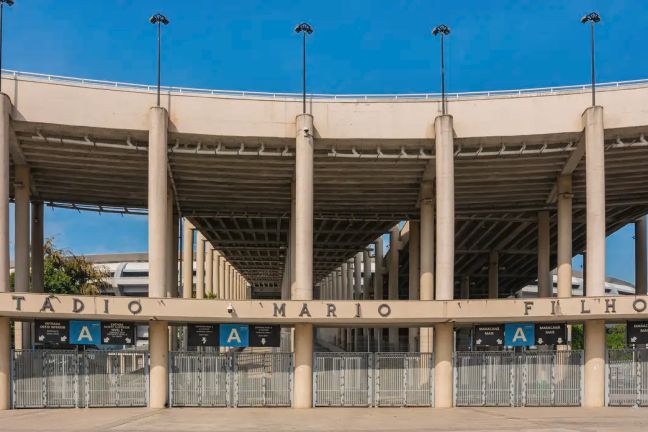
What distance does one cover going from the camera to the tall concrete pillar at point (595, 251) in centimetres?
2939

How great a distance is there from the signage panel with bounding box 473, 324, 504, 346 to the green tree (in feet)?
136

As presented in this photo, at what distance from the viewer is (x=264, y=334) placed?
30484mm

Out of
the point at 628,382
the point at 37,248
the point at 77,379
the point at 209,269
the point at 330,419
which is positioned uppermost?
the point at 37,248

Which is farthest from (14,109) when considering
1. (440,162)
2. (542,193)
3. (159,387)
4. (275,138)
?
(542,193)

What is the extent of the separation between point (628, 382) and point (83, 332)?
24.8 meters

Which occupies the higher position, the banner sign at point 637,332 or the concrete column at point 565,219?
the concrete column at point 565,219

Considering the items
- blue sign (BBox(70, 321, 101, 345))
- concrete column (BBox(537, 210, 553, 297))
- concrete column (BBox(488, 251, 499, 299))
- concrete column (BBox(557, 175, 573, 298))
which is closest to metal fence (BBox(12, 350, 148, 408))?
blue sign (BBox(70, 321, 101, 345))

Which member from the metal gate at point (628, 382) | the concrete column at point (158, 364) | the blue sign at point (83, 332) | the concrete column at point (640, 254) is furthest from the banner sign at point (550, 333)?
the concrete column at point (640, 254)

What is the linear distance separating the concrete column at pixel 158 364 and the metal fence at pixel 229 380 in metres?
0.36

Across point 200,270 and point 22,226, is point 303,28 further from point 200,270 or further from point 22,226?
point 200,270

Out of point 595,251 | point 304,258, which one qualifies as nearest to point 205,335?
point 304,258

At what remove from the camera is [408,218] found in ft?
156

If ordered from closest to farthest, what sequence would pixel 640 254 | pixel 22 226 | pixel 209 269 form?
pixel 22 226
pixel 640 254
pixel 209 269

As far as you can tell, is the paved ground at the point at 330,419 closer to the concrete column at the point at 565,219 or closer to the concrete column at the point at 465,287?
the concrete column at the point at 565,219
